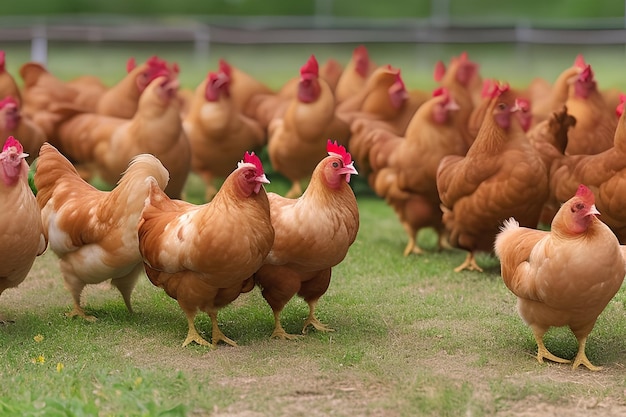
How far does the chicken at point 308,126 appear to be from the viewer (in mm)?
9555

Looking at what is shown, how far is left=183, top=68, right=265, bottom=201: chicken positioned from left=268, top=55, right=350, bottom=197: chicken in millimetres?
417

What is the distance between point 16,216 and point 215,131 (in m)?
4.58

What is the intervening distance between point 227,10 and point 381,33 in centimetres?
1011

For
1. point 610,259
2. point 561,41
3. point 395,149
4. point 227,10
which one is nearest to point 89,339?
point 610,259

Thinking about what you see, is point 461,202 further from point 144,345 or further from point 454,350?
point 144,345

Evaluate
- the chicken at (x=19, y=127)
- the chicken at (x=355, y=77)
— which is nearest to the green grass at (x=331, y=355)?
the chicken at (x=19, y=127)

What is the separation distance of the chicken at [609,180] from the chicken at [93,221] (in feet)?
10.1

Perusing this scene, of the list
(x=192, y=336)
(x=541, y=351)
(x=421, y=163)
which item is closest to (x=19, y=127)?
(x=421, y=163)

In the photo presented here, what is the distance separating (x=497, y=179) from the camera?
6.99 metres

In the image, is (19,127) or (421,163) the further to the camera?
(19,127)

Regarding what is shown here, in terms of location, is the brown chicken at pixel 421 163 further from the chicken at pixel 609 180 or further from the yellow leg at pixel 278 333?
the yellow leg at pixel 278 333

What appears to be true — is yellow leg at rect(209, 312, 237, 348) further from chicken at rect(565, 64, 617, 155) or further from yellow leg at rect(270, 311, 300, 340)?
chicken at rect(565, 64, 617, 155)

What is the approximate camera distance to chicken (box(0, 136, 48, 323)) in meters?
5.39

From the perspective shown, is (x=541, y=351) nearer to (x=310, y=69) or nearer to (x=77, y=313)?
(x=77, y=313)
